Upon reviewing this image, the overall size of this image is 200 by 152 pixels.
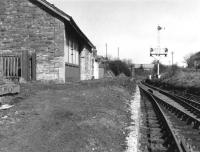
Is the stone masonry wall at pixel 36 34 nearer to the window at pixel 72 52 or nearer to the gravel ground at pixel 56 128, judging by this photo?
the window at pixel 72 52

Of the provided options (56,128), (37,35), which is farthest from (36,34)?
(56,128)

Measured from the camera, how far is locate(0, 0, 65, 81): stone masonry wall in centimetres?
1817

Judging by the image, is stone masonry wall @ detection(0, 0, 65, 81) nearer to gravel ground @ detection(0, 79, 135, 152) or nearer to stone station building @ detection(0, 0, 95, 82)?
stone station building @ detection(0, 0, 95, 82)

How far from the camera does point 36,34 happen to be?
60.2 ft

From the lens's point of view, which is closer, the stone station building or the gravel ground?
the gravel ground

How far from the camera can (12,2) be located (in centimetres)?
1853

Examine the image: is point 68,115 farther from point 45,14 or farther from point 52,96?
point 45,14

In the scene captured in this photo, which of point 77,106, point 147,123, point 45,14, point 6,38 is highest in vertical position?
point 45,14

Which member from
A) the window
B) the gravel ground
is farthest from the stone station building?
the gravel ground

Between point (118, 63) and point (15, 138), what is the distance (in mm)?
68580

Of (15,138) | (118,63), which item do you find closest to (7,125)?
Answer: (15,138)

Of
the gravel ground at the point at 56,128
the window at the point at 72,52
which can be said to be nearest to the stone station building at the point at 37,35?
the window at the point at 72,52

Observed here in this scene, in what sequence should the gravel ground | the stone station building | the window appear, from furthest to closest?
the window → the stone station building → the gravel ground

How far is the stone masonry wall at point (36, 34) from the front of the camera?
18.2 meters
